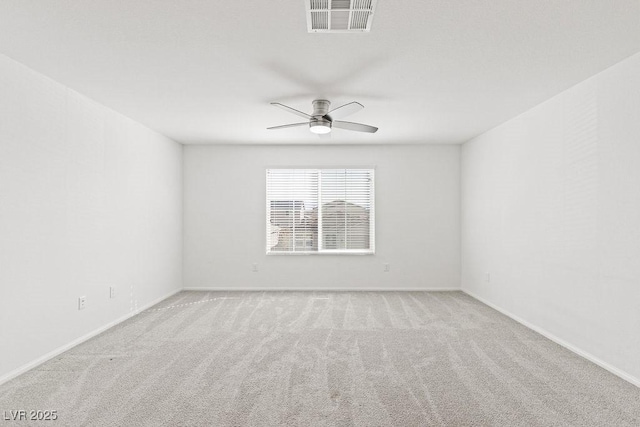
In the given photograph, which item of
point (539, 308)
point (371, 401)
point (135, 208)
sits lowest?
point (371, 401)

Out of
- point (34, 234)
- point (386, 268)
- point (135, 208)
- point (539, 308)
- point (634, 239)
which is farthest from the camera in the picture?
point (386, 268)

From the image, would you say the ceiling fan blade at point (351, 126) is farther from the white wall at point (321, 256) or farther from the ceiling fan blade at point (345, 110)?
the white wall at point (321, 256)

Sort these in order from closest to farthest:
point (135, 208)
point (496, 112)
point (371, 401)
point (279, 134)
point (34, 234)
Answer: point (371, 401) → point (34, 234) → point (496, 112) → point (135, 208) → point (279, 134)

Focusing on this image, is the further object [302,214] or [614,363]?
[302,214]

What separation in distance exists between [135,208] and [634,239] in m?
5.10

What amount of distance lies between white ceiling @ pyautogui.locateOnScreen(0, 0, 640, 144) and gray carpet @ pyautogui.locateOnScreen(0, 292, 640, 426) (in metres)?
2.41

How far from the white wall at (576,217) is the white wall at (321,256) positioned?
1.08 metres

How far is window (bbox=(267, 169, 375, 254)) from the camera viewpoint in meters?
5.94

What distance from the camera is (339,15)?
2.08 meters

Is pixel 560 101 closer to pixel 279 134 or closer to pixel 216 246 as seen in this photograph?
pixel 279 134

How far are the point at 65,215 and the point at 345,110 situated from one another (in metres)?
2.88

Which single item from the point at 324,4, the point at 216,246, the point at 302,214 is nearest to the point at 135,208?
the point at 216,246

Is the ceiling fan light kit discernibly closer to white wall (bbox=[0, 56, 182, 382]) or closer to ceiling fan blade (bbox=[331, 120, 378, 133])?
ceiling fan blade (bbox=[331, 120, 378, 133])

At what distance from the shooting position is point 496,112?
405cm
